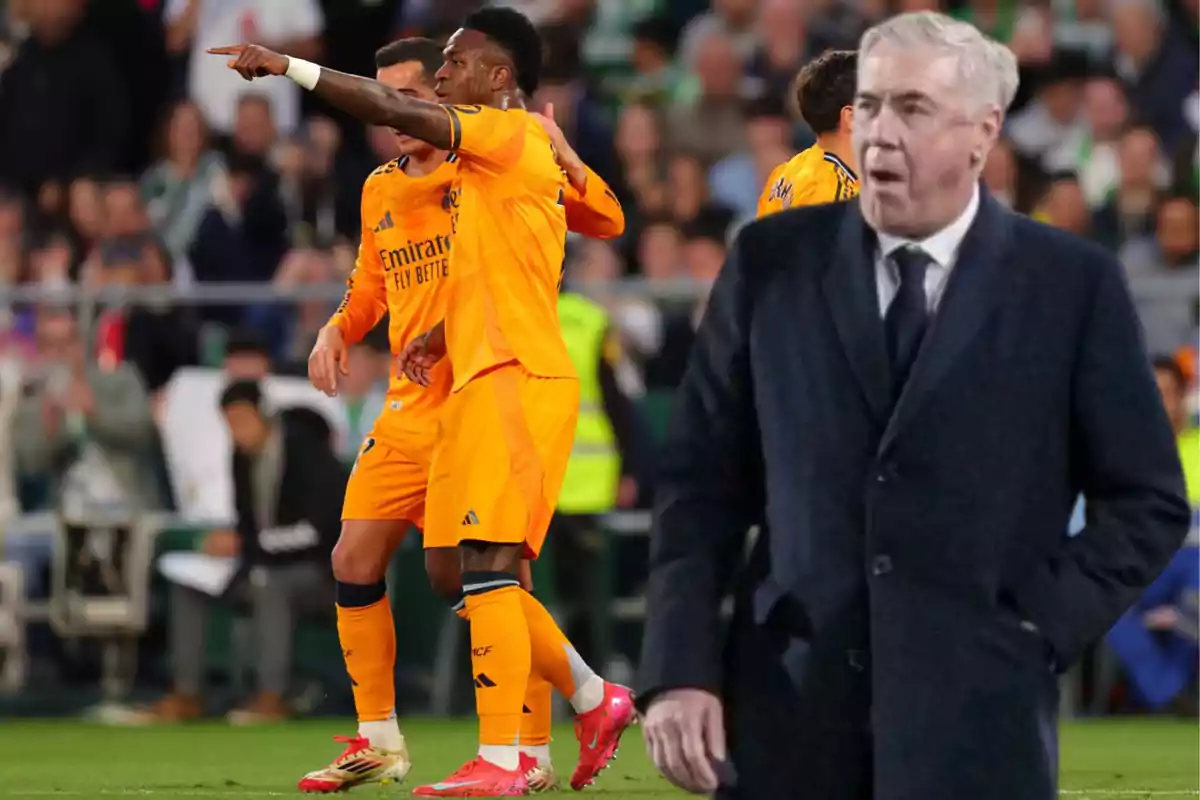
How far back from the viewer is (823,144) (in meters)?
7.73

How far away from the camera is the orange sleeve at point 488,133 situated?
7.04 metres

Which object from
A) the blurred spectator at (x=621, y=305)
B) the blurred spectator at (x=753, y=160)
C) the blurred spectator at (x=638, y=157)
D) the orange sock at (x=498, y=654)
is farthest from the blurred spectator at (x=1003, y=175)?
the orange sock at (x=498, y=654)

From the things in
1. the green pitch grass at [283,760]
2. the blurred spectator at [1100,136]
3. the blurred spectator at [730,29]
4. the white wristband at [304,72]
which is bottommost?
the green pitch grass at [283,760]

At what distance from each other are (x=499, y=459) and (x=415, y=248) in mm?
896

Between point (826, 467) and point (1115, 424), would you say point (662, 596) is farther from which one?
point (1115, 424)

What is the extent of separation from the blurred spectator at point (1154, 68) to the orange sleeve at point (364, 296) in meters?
7.61

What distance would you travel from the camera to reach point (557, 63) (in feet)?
48.9

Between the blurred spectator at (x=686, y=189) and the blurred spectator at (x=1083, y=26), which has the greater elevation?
the blurred spectator at (x=1083, y=26)

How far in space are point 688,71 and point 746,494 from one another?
12063mm

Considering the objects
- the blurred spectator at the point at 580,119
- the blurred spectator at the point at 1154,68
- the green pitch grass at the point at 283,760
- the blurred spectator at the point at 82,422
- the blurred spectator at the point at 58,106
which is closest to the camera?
the green pitch grass at the point at 283,760

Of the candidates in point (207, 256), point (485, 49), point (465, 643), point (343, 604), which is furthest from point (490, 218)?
point (207, 256)

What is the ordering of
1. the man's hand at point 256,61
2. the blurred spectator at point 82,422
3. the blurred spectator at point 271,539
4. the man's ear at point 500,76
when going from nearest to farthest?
1. the man's hand at point 256,61
2. the man's ear at point 500,76
3. the blurred spectator at point 271,539
4. the blurred spectator at point 82,422

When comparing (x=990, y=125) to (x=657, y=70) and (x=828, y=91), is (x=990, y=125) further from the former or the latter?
(x=657, y=70)

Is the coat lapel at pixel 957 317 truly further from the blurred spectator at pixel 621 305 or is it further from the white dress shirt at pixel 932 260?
the blurred spectator at pixel 621 305
